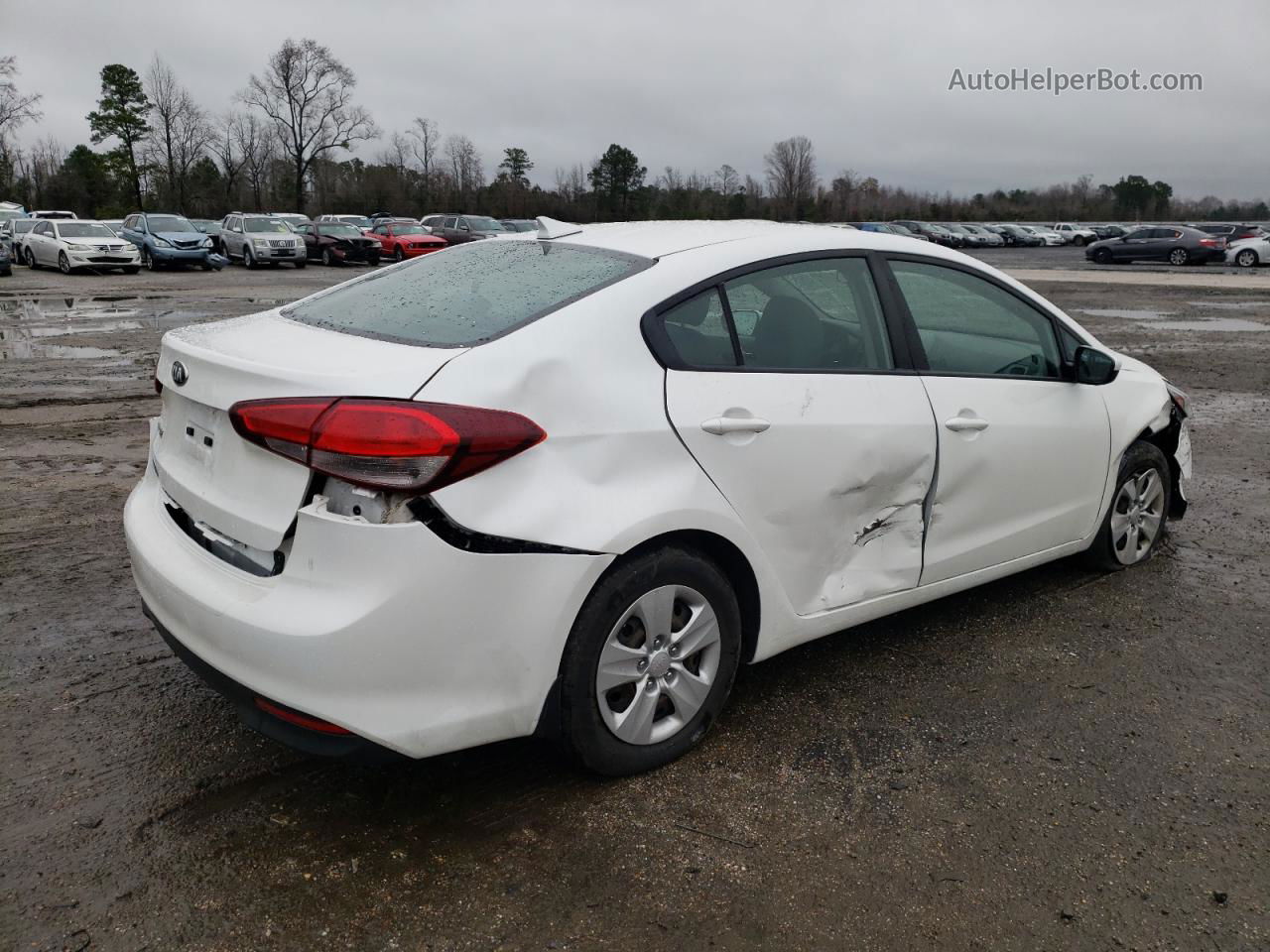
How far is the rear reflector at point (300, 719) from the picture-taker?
8.39 feet

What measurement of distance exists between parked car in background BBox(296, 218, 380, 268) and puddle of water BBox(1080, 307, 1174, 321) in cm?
2311

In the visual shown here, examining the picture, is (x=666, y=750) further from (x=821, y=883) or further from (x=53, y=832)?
(x=53, y=832)

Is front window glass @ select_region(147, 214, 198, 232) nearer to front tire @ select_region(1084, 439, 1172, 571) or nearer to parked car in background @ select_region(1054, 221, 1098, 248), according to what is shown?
front tire @ select_region(1084, 439, 1172, 571)

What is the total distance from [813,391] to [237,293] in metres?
21.4

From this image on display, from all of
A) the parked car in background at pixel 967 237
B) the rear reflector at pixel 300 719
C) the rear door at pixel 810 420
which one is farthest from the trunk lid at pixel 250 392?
the parked car in background at pixel 967 237

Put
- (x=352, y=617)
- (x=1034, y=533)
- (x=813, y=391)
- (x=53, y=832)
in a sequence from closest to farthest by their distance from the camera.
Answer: (x=352, y=617)
(x=53, y=832)
(x=813, y=391)
(x=1034, y=533)

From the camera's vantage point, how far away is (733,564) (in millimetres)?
3193

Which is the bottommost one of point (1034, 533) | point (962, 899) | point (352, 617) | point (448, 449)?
point (962, 899)

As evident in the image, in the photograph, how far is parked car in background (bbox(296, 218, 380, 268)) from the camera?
3416 cm

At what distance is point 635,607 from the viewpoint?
9.50 feet

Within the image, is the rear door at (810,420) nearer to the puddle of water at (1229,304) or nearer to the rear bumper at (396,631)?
the rear bumper at (396,631)

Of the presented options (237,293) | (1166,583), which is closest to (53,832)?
(1166,583)

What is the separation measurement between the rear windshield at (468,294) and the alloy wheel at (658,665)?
90 cm

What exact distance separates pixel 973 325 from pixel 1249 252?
4103cm
